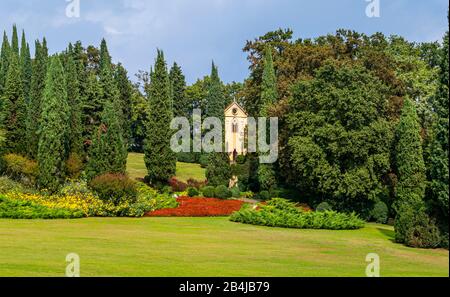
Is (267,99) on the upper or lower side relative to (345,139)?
upper

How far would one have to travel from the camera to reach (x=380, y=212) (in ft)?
107

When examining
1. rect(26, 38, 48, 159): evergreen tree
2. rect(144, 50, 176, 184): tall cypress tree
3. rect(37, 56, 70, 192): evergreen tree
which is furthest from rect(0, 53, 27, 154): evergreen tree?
rect(144, 50, 176, 184): tall cypress tree

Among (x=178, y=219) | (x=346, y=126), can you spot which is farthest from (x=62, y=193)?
(x=346, y=126)

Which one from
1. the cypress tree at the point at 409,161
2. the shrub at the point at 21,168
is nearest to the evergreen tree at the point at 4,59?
the shrub at the point at 21,168

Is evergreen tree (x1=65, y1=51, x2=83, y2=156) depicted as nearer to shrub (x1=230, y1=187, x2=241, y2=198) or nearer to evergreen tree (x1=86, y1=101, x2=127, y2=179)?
evergreen tree (x1=86, y1=101, x2=127, y2=179)

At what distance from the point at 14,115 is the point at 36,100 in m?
10.2

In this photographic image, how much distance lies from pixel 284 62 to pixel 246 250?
2934cm

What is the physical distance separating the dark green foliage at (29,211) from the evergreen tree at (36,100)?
32.6ft

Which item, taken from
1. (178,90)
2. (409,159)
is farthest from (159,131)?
(178,90)

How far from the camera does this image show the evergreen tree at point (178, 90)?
2763 inches

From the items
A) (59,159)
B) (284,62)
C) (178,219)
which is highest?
(284,62)

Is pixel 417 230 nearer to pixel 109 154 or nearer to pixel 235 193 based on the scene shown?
pixel 109 154
